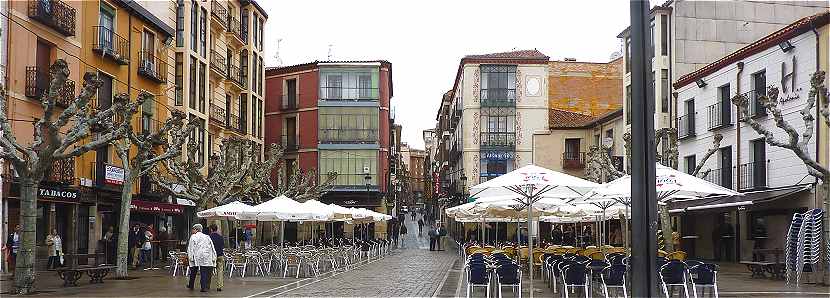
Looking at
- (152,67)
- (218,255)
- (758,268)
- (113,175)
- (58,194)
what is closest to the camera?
(218,255)

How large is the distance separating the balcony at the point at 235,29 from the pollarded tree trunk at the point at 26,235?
31722 millimetres

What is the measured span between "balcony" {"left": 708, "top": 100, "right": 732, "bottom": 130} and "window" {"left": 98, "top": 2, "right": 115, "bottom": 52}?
22920mm

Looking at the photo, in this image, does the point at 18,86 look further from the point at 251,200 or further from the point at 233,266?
the point at 251,200

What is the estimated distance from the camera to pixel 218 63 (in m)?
47.2

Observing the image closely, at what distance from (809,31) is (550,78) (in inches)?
1397

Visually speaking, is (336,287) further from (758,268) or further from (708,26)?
(708,26)

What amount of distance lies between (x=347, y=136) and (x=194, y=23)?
21129 millimetres

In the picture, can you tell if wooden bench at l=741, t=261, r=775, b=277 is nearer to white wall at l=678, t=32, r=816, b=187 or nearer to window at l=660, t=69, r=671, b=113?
white wall at l=678, t=32, r=816, b=187

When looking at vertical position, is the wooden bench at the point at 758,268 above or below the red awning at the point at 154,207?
below

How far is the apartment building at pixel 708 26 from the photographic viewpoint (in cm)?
3856

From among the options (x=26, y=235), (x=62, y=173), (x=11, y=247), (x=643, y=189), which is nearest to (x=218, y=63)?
(x=62, y=173)

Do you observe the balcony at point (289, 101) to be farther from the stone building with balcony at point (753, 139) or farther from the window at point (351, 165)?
the stone building with balcony at point (753, 139)

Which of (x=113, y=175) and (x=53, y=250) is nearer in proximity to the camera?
(x=53, y=250)

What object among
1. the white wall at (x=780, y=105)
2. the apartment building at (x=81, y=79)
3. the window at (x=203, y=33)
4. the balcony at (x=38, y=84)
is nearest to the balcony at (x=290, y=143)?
the window at (x=203, y=33)
